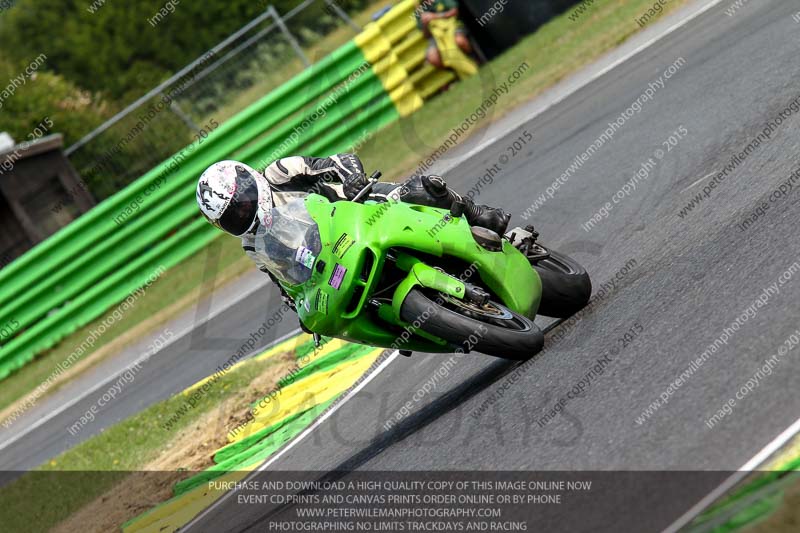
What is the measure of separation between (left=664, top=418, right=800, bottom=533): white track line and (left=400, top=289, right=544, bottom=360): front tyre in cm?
208

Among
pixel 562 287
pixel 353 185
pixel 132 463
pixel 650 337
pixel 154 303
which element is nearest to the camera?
pixel 650 337

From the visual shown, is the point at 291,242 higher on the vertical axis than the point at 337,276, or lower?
higher

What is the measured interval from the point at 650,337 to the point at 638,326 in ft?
0.91

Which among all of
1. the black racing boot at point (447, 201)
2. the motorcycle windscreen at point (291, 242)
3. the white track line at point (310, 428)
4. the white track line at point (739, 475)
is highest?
the motorcycle windscreen at point (291, 242)

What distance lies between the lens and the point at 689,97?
11.2m

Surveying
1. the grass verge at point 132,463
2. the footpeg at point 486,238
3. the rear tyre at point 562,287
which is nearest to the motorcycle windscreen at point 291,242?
the footpeg at point 486,238

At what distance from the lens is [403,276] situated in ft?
22.0

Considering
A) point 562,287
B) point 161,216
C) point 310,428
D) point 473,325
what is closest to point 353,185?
point 473,325

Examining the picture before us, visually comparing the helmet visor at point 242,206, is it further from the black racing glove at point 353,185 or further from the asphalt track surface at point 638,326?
the asphalt track surface at point 638,326

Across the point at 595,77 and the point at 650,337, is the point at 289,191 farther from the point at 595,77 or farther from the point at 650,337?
the point at 595,77

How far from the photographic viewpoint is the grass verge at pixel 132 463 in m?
9.08

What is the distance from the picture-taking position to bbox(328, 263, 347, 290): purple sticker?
21.1 feet

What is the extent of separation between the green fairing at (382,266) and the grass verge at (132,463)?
9.51ft

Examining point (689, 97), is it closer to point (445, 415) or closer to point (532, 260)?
point (532, 260)
